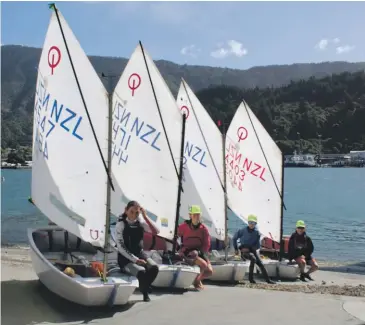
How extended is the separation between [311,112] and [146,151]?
166m

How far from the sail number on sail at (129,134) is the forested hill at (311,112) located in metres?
137

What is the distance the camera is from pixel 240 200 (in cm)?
1320

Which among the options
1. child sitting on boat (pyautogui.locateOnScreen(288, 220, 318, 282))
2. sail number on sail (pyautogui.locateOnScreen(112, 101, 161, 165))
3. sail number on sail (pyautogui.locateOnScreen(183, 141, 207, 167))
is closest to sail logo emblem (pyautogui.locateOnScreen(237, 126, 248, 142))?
sail number on sail (pyautogui.locateOnScreen(183, 141, 207, 167))

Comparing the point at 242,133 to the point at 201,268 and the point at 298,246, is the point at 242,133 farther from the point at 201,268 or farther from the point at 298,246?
the point at 201,268

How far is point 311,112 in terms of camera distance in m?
170

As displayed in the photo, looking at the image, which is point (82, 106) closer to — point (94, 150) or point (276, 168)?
point (94, 150)

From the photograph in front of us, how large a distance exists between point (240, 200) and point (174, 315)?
6.08 m

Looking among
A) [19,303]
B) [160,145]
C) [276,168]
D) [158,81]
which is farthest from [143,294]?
[276,168]

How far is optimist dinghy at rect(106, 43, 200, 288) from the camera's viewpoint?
392 inches

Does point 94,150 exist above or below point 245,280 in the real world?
above

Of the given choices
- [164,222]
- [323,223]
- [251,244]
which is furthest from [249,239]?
[323,223]

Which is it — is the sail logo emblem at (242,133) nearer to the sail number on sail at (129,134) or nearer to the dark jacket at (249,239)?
the dark jacket at (249,239)

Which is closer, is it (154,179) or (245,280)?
(154,179)

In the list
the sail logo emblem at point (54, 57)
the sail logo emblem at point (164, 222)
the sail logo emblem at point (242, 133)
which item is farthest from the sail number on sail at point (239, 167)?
the sail logo emblem at point (54, 57)
